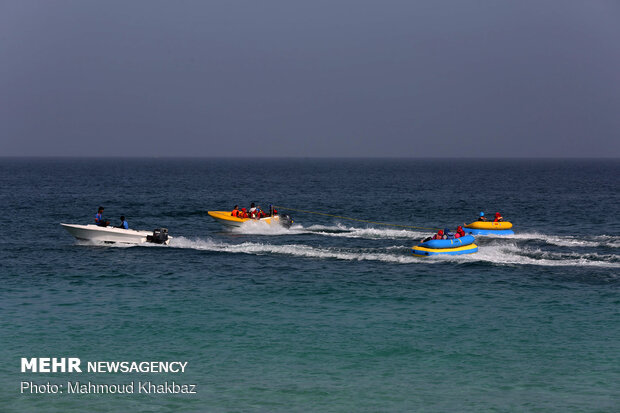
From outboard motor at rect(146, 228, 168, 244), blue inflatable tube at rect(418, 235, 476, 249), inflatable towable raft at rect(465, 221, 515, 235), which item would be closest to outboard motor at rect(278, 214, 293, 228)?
outboard motor at rect(146, 228, 168, 244)

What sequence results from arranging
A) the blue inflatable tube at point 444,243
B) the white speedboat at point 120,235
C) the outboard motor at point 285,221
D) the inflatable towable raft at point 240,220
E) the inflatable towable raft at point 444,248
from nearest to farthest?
1. the inflatable towable raft at point 444,248
2. the blue inflatable tube at point 444,243
3. the white speedboat at point 120,235
4. the inflatable towable raft at point 240,220
5. the outboard motor at point 285,221

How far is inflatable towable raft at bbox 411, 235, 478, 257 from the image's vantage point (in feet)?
150

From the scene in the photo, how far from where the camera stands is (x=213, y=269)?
42688 mm

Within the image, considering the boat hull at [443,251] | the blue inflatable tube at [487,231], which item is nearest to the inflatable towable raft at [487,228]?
the blue inflatable tube at [487,231]

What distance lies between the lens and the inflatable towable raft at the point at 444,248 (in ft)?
150

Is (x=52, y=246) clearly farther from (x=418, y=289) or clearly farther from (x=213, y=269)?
(x=418, y=289)

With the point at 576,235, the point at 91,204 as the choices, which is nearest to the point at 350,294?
the point at 576,235

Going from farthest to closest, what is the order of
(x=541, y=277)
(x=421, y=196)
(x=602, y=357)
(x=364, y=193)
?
(x=364, y=193)
(x=421, y=196)
(x=541, y=277)
(x=602, y=357)

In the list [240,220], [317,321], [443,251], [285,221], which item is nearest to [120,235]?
[240,220]

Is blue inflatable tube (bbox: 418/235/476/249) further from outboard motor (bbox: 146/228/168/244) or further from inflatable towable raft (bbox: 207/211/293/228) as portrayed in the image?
outboard motor (bbox: 146/228/168/244)

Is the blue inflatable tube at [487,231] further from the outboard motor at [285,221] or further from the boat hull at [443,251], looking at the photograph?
the outboard motor at [285,221]

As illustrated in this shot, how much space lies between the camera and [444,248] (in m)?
45.8

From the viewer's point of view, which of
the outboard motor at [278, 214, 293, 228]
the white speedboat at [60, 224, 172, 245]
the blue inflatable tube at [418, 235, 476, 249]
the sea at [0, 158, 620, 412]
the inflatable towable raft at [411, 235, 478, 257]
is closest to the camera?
the sea at [0, 158, 620, 412]

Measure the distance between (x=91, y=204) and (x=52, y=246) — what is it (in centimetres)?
4272
